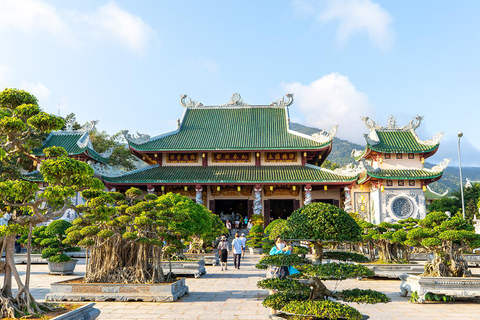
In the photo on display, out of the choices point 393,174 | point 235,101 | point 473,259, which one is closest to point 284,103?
point 235,101

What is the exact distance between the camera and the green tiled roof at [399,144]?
27953mm

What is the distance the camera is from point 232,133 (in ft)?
109

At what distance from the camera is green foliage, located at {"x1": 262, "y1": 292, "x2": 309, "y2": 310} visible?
682cm

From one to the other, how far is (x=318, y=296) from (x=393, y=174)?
22118mm

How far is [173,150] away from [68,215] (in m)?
8.32

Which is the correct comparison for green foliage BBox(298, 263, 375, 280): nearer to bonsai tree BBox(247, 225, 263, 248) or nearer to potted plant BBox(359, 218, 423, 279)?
potted plant BBox(359, 218, 423, 279)

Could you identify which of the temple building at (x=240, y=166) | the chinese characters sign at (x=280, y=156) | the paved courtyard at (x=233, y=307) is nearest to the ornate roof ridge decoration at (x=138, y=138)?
the temple building at (x=240, y=166)

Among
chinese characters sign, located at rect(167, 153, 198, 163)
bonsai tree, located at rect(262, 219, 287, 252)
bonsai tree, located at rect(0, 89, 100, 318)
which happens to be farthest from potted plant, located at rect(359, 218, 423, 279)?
chinese characters sign, located at rect(167, 153, 198, 163)

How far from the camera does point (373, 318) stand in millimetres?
8320

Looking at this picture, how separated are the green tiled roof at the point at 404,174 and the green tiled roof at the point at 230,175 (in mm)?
1500

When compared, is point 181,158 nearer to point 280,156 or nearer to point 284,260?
point 280,156

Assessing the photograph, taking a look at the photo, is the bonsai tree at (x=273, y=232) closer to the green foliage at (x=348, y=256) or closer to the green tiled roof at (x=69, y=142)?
the green foliage at (x=348, y=256)

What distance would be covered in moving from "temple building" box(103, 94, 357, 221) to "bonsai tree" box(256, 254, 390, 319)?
21160 millimetres

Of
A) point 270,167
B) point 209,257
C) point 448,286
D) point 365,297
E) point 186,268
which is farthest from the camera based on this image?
point 270,167
